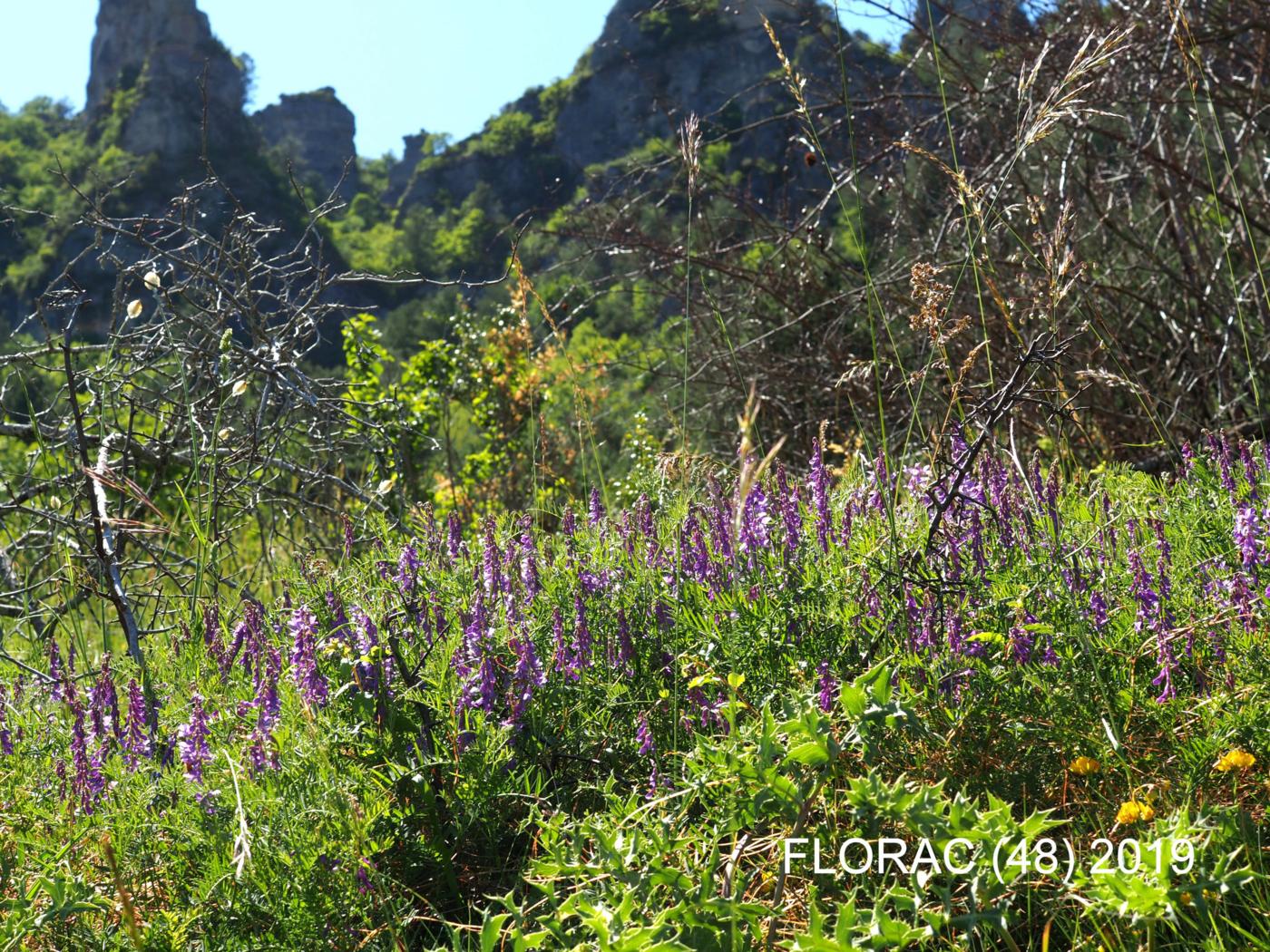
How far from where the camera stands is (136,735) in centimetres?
225

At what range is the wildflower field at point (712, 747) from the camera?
62.5 inches

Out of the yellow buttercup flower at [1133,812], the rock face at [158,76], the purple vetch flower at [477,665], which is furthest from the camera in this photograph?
the rock face at [158,76]

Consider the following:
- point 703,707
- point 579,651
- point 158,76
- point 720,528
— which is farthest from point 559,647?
point 158,76

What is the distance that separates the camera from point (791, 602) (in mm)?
2301

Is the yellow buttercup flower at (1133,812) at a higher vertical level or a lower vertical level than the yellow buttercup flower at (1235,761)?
lower

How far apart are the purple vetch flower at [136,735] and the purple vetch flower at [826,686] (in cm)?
138

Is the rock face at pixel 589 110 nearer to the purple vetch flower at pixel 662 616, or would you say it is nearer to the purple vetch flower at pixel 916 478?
the purple vetch flower at pixel 916 478

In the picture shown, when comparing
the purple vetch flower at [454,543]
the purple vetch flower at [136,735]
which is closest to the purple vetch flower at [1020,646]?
the purple vetch flower at [454,543]

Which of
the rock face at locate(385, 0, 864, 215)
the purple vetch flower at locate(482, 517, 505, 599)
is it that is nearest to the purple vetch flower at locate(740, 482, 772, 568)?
the purple vetch flower at locate(482, 517, 505, 599)

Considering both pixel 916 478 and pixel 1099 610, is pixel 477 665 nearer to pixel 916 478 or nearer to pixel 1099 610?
pixel 1099 610

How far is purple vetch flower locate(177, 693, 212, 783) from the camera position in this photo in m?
2.01

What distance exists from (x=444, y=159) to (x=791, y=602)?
295ft

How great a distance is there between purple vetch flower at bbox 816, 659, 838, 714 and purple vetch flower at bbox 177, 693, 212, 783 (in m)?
1.19

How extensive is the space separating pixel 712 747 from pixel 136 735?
1312mm
